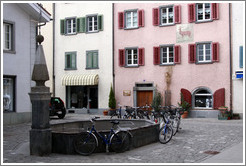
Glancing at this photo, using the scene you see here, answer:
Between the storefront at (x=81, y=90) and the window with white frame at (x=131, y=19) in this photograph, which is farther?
the storefront at (x=81, y=90)

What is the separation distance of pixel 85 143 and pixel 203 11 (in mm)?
17684

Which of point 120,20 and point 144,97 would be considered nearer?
point 144,97

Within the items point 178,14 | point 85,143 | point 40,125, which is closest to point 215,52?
point 178,14

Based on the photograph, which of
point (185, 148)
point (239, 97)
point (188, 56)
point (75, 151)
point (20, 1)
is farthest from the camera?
point (188, 56)

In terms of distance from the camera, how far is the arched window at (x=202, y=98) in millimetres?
23969

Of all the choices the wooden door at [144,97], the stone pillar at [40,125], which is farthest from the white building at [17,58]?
the wooden door at [144,97]

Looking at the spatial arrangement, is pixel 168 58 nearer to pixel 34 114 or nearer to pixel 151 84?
pixel 151 84

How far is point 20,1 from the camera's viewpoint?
18.7 m

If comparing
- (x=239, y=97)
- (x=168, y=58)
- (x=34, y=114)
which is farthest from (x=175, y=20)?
(x=34, y=114)

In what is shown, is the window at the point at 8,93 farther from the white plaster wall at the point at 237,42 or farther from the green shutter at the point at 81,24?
the white plaster wall at the point at 237,42

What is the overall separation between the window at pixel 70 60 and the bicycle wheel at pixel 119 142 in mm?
19989

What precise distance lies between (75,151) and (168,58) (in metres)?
17.2

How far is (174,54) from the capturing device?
2498 cm

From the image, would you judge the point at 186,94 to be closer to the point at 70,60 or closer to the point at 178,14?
the point at 178,14
